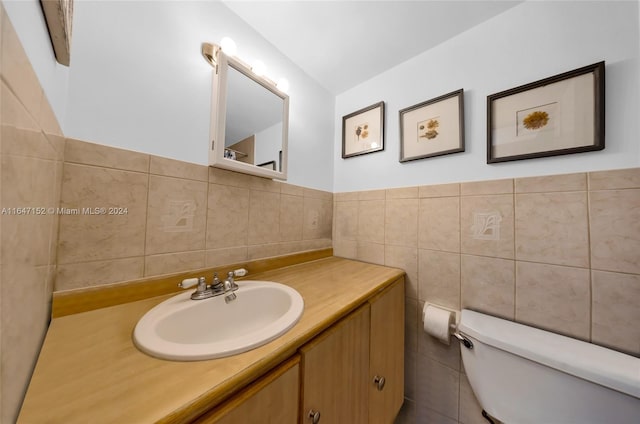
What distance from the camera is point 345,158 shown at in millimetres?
1491

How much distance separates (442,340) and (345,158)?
4.07 feet

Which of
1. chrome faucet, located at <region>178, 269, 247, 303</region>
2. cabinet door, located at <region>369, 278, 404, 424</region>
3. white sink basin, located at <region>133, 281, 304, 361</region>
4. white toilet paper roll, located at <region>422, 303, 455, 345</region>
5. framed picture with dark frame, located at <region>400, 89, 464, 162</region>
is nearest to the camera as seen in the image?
white sink basin, located at <region>133, 281, 304, 361</region>

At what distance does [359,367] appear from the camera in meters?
0.71

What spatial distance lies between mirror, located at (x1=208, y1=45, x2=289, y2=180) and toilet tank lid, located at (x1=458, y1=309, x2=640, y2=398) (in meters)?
1.16

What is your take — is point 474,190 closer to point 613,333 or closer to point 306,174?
point 613,333

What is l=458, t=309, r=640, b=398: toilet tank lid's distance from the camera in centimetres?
58

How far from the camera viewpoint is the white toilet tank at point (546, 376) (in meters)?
0.58

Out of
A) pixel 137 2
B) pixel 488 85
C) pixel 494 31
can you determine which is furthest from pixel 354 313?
pixel 494 31

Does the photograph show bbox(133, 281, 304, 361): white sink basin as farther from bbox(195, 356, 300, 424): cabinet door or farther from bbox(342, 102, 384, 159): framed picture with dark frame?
bbox(342, 102, 384, 159): framed picture with dark frame

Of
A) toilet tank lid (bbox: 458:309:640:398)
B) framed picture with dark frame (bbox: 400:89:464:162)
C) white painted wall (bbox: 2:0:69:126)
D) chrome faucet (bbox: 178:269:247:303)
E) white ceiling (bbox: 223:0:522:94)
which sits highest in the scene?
white ceiling (bbox: 223:0:522:94)

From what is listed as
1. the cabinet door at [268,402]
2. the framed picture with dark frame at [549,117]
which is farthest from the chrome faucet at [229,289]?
the framed picture with dark frame at [549,117]

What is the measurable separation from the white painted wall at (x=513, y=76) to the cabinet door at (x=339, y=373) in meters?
0.89

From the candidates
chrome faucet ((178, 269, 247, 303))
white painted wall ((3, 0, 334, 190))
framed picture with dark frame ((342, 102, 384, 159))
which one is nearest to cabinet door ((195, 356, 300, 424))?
chrome faucet ((178, 269, 247, 303))

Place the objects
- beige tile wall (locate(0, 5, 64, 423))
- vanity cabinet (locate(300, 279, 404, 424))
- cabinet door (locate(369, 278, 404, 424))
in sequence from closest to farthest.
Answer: beige tile wall (locate(0, 5, 64, 423)), vanity cabinet (locate(300, 279, 404, 424)), cabinet door (locate(369, 278, 404, 424))
